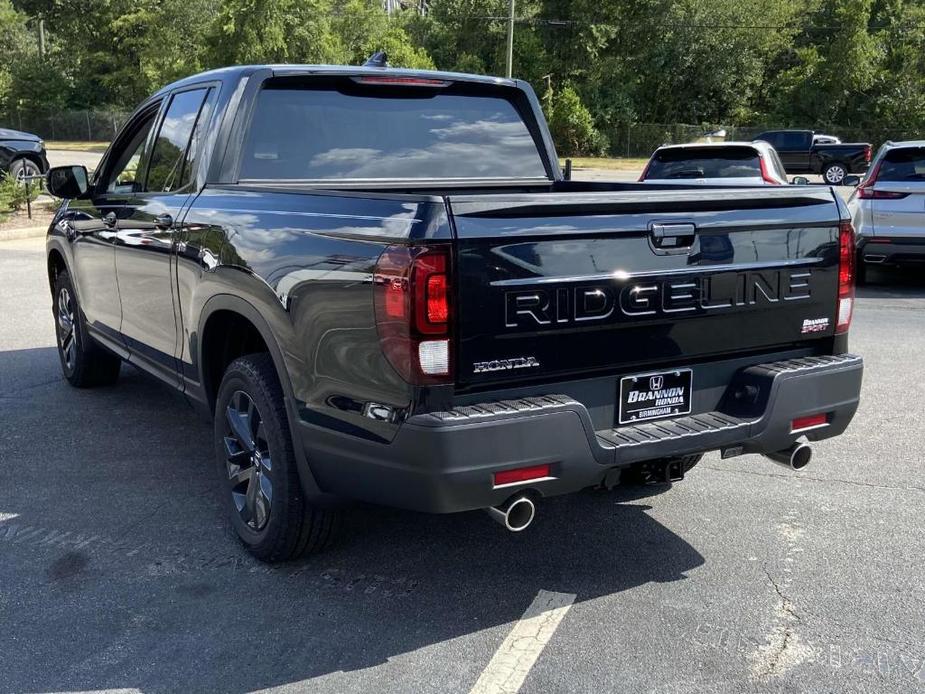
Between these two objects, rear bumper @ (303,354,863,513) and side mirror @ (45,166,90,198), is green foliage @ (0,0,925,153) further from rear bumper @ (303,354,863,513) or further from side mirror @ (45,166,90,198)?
rear bumper @ (303,354,863,513)

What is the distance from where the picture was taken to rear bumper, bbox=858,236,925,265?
1077 cm

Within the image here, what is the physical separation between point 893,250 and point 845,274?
25.5 feet

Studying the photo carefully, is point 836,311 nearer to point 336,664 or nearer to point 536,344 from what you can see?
point 536,344

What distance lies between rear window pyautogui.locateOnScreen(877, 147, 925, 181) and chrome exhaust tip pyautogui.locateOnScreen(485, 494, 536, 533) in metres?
9.46

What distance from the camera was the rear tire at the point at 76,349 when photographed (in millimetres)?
6367

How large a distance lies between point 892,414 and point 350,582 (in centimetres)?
404

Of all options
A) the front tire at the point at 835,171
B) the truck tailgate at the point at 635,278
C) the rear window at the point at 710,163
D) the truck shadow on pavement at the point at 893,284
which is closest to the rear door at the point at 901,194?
the truck shadow on pavement at the point at 893,284

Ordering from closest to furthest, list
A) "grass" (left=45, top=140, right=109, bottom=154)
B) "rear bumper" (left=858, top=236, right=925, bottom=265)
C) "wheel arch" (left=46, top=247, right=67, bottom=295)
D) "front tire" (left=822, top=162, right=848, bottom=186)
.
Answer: "wheel arch" (left=46, top=247, right=67, bottom=295) < "rear bumper" (left=858, top=236, right=925, bottom=265) < "front tire" (left=822, top=162, right=848, bottom=186) < "grass" (left=45, top=140, right=109, bottom=154)

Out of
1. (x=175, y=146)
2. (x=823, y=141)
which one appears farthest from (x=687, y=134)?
(x=175, y=146)

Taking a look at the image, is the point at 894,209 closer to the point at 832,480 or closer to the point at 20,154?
the point at 832,480

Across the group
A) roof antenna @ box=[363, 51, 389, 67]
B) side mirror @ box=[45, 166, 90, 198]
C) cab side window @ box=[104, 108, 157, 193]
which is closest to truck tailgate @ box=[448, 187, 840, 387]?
roof antenna @ box=[363, 51, 389, 67]

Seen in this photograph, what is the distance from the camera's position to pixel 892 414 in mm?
6188

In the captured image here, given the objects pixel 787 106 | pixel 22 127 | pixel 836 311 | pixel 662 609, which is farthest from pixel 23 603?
pixel 22 127

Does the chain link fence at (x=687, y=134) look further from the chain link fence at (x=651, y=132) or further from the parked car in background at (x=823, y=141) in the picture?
the parked car in background at (x=823, y=141)
